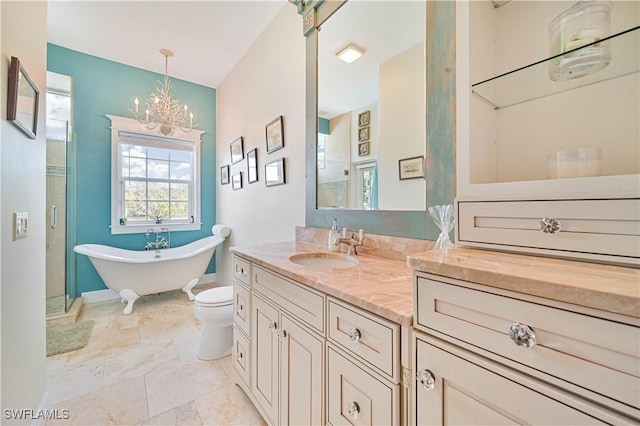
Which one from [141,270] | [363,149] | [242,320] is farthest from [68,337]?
[363,149]

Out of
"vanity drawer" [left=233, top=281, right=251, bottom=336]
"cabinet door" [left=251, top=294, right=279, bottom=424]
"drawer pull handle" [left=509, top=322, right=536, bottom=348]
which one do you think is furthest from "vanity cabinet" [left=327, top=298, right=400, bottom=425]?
"vanity drawer" [left=233, top=281, right=251, bottom=336]

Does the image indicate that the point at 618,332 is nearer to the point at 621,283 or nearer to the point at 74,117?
the point at 621,283

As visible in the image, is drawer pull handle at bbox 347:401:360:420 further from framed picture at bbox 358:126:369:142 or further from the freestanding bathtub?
the freestanding bathtub

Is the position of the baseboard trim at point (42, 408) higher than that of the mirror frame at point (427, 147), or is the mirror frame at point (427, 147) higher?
the mirror frame at point (427, 147)

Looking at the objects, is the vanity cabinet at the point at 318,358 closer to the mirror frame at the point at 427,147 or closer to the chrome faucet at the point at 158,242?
the mirror frame at the point at 427,147

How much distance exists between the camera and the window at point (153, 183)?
347cm

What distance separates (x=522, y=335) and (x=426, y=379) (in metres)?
0.27

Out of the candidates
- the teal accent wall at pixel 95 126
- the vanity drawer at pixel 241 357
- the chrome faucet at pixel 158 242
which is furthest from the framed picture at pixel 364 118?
the chrome faucet at pixel 158 242

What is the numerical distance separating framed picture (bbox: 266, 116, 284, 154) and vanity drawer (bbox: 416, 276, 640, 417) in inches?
80.1

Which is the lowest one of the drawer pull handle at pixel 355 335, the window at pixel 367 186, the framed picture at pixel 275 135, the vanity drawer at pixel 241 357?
the vanity drawer at pixel 241 357

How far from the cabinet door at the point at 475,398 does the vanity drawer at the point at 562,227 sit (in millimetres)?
381

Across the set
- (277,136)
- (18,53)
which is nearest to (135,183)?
(277,136)

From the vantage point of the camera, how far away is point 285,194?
93.8 inches

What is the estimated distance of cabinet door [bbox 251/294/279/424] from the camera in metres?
1.27
